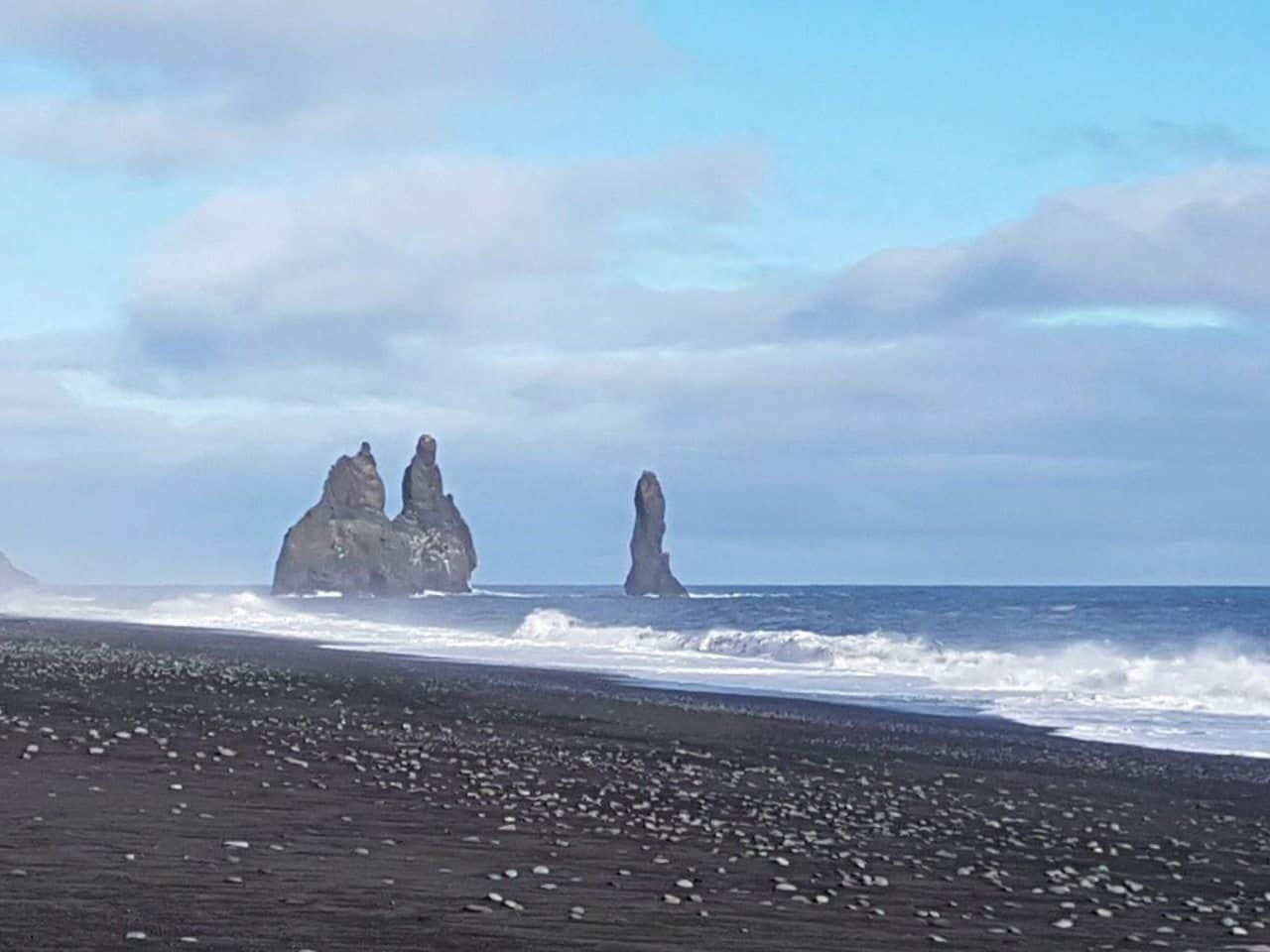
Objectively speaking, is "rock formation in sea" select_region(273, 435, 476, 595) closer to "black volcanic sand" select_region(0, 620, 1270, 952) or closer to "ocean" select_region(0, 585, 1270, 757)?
"ocean" select_region(0, 585, 1270, 757)

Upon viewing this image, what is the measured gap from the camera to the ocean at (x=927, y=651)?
4134cm

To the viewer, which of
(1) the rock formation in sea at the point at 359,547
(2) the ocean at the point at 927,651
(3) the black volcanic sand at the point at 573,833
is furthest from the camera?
(1) the rock formation in sea at the point at 359,547

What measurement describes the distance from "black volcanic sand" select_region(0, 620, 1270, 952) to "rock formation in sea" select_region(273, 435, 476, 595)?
521ft

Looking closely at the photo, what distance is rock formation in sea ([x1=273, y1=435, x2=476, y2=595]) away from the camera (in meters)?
186

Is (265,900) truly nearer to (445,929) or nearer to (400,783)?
(445,929)

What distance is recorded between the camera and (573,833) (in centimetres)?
1505

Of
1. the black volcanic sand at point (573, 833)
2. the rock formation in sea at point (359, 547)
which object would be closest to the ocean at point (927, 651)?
the black volcanic sand at point (573, 833)

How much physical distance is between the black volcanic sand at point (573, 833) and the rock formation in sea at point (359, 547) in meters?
159

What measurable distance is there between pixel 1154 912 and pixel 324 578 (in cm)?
17722

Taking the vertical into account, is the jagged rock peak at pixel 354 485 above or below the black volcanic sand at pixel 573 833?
above

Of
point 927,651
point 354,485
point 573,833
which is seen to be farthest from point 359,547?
point 573,833

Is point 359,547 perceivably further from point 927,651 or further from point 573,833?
point 573,833

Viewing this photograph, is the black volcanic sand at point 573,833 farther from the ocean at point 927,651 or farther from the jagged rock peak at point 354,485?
the jagged rock peak at point 354,485

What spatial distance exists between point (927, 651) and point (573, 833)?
178ft
